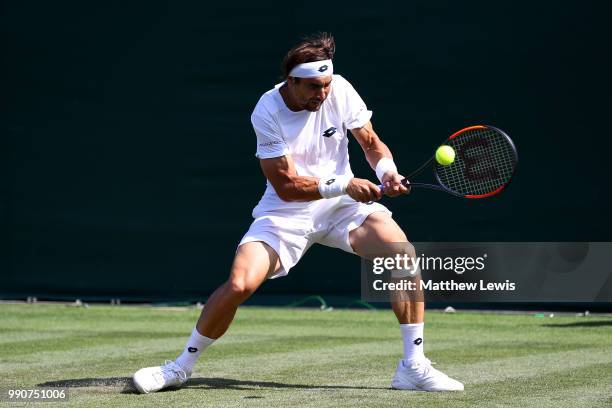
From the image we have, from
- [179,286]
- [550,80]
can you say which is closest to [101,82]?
[179,286]

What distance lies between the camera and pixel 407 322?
5.27 m

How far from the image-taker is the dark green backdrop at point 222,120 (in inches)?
359

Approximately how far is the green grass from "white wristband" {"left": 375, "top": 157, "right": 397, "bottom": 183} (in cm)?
97

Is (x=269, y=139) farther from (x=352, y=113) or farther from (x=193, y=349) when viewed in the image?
(x=193, y=349)

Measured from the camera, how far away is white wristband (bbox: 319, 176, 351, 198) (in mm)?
5109

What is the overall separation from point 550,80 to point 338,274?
232cm

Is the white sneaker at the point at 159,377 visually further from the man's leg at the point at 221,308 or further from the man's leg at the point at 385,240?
the man's leg at the point at 385,240

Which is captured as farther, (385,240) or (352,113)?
(352,113)

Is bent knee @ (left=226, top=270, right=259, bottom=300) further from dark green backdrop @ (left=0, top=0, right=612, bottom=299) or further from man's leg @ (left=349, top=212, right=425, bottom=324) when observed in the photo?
dark green backdrop @ (left=0, top=0, right=612, bottom=299)

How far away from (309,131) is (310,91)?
0.75ft

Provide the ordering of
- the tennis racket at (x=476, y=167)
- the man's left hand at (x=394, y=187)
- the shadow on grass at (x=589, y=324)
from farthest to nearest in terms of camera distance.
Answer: the shadow on grass at (x=589, y=324) → the tennis racket at (x=476, y=167) → the man's left hand at (x=394, y=187)

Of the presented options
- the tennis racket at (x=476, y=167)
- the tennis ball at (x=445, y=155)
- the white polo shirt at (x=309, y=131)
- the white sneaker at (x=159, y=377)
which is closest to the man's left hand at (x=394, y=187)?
the tennis ball at (x=445, y=155)

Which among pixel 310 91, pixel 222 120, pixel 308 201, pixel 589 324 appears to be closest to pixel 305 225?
pixel 308 201

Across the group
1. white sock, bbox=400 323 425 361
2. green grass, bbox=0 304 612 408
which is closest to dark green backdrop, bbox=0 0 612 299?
green grass, bbox=0 304 612 408
